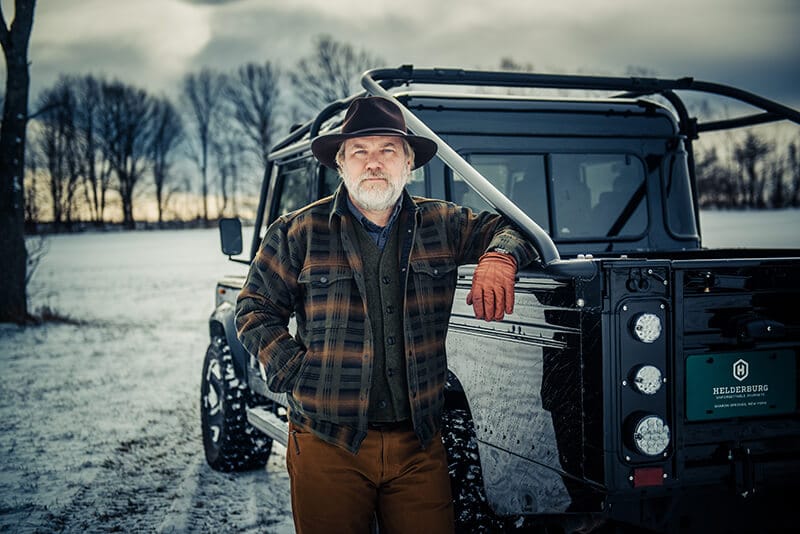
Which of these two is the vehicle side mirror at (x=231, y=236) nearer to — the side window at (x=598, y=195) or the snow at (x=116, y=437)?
the snow at (x=116, y=437)

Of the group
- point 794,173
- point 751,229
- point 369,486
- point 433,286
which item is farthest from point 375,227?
point 794,173

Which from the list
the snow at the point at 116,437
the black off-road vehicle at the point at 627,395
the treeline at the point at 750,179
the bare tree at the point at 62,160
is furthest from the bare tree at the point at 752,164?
the bare tree at the point at 62,160

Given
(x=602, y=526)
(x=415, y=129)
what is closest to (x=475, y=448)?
(x=602, y=526)

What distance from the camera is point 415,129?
2.86 meters

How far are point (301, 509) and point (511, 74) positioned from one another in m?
2.39

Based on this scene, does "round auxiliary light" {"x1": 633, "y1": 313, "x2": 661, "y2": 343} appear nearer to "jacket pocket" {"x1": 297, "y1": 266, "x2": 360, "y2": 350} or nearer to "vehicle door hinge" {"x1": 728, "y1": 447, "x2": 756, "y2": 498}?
"vehicle door hinge" {"x1": 728, "y1": 447, "x2": 756, "y2": 498}

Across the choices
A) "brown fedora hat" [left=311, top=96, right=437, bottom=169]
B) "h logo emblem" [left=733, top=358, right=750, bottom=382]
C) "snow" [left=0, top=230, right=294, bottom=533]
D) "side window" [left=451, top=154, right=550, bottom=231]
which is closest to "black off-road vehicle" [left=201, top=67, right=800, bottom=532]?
"h logo emblem" [left=733, top=358, right=750, bottom=382]

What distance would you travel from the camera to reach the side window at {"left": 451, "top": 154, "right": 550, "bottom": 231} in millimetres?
3865

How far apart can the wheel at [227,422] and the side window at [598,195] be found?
94.0 inches

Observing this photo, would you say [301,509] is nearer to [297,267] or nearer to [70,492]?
[297,267]

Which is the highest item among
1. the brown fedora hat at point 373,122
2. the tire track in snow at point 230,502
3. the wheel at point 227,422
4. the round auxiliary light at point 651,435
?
the brown fedora hat at point 373,122

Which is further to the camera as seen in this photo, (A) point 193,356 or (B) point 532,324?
(A) point 193,356

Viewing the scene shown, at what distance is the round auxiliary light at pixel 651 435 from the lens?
7.20ft

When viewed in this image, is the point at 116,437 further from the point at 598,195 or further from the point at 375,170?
the point at 375,170
